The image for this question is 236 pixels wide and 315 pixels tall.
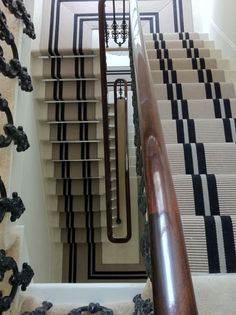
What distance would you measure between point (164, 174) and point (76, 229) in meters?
4.02

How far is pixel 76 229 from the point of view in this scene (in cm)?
455

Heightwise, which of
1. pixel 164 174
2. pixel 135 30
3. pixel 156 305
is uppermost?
pixel 135 30

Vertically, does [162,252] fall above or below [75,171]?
below

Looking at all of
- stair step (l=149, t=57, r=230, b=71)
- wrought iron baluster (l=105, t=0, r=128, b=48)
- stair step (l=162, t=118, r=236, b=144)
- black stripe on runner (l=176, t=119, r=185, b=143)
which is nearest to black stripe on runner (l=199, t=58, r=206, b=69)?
stair step (l=149, t=57, r=230, b=71)

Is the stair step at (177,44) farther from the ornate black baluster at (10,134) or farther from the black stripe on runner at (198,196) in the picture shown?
the ornate black baluster at (10,134)

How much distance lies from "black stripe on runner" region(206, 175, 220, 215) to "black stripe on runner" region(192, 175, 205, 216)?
1.7 inches

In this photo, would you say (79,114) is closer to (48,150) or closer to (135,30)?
(48,150)

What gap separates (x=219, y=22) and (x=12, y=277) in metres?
3.80

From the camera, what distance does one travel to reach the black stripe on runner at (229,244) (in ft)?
4.35

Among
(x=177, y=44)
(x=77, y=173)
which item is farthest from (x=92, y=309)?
(x=177, y=44)

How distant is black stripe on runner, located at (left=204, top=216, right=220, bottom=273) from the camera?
1.32m

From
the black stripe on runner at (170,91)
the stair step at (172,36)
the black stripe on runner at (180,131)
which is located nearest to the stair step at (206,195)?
the black stripe on runner at (180,131)

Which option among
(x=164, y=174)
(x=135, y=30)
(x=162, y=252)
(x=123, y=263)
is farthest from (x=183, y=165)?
(x=123, y=263)

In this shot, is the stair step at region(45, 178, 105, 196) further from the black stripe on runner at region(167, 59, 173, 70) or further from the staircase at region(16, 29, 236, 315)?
the black stripe on runner at region(167, 59, 173, 70)
